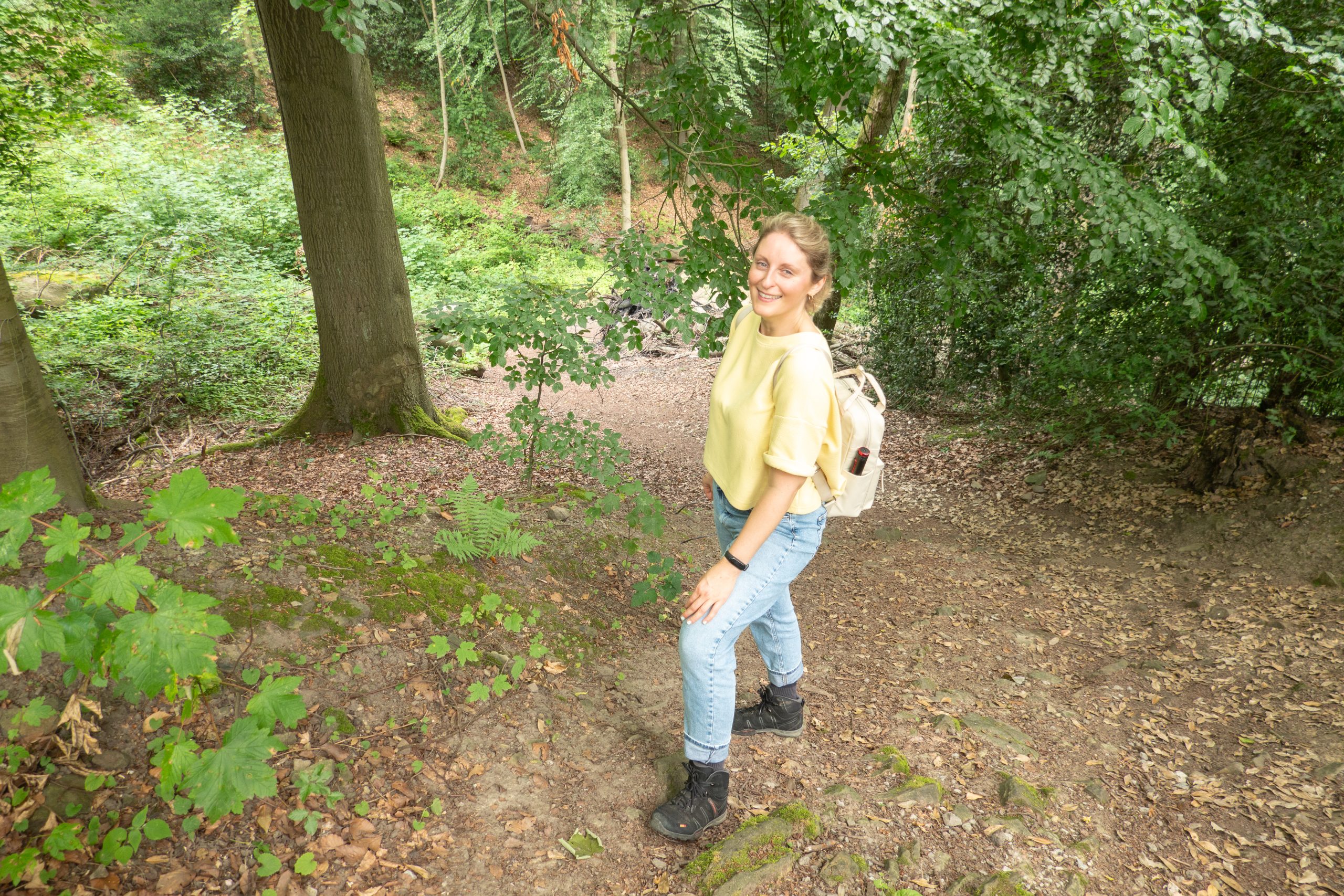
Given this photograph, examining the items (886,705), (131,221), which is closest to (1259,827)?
(886,705)

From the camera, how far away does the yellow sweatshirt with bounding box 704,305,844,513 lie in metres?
2.12

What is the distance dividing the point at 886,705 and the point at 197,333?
7.70 metres

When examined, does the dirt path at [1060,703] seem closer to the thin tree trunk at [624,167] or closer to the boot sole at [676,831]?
the boot sole at [676,831]

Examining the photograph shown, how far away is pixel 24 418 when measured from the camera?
3.13 meters

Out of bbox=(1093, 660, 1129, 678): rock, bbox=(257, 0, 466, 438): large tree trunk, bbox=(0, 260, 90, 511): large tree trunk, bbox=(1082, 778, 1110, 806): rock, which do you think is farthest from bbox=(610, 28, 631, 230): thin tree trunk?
bbox=(1082, 778, 1110, 806): rock

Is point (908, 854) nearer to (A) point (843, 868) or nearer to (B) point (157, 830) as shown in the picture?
(A) point (843, 868)

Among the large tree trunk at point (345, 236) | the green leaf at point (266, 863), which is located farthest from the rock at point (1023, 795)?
the large tree trunk at point (345, 236)

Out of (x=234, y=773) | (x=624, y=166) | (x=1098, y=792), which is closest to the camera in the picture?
(x=234, y=773)

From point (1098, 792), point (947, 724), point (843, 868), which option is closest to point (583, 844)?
point (843, 868)

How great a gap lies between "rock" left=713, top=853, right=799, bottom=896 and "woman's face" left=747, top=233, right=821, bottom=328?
1830 mm

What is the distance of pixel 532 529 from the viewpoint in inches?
179

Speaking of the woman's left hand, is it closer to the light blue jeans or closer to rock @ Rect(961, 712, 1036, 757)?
the light blue jeans

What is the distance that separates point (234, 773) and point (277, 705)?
20 cm

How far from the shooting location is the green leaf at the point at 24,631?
152 centimetres
